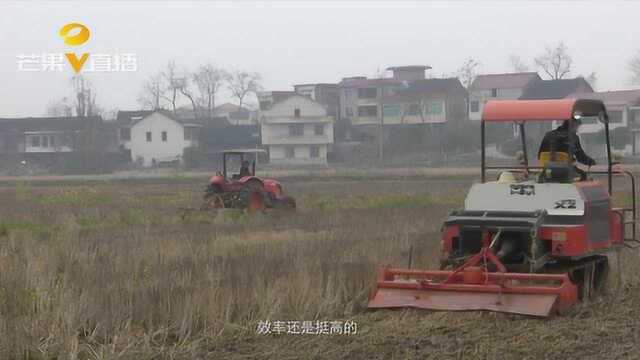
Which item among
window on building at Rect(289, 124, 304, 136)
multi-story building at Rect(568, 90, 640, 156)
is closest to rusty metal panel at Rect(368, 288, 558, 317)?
multi-story building at Rect(568, 90, 640, 156)

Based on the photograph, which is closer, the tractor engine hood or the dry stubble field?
the dry stubble field

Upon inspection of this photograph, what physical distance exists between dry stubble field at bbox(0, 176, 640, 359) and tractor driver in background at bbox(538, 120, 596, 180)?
1.57 metres

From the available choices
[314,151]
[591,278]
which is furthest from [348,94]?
[591,278]

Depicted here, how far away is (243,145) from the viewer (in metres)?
74.6

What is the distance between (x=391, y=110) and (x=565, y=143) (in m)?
66.5

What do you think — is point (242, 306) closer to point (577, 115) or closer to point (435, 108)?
point (577, 115)

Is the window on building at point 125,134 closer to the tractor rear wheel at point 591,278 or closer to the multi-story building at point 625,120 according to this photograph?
the multi-story building at point 625,120

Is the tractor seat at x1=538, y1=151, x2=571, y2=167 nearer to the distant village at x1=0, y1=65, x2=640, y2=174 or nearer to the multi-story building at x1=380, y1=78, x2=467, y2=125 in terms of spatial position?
the distant village at x1=0, y1=65, x2=640, y2=174

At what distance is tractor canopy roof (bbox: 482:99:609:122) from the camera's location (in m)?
9.85

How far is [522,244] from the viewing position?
9523 mm

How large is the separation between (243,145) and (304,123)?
5.43 m

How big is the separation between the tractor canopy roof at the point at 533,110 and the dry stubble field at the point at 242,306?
6.87 feet

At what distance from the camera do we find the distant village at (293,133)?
70875 millimetres

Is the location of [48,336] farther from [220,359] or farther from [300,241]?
[300,241]
